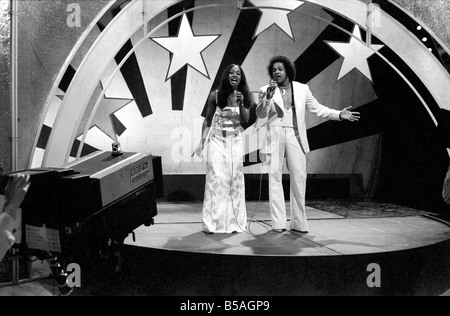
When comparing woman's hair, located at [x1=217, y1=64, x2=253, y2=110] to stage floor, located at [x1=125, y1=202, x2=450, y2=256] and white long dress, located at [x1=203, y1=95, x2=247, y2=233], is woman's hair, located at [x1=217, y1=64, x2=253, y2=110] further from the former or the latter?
stage floor, located at [x1=125, y1=202, x2=450, y2=256]

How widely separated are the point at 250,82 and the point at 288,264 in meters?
3.42

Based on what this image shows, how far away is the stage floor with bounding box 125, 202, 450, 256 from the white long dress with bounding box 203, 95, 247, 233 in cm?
14

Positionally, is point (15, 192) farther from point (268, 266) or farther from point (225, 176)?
point (225, 176)

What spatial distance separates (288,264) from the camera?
11.8 feet

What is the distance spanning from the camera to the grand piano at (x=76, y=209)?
2.84 m

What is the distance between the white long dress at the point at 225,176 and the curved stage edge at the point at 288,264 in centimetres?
15

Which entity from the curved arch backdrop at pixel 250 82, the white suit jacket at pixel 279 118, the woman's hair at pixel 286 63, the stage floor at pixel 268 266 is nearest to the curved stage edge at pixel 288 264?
the stage floor at pixel 268 266

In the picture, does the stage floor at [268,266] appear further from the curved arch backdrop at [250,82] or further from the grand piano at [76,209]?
the curved arch backdrop at [250,82]

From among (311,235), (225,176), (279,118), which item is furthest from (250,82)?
(311,235)

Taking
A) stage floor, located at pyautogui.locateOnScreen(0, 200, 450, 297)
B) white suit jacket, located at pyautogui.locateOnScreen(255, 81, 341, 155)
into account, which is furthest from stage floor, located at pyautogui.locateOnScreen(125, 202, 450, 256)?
white suit jacket, located at pyautogui.locateOnScreen(255, 81, 341, 155)

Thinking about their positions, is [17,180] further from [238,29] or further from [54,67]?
[238,29]

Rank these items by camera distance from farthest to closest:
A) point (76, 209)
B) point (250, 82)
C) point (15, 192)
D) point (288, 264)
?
1. point (250, 82)
2. point (288, 264)
3. point (76, 209)
4. point (15, 192)
